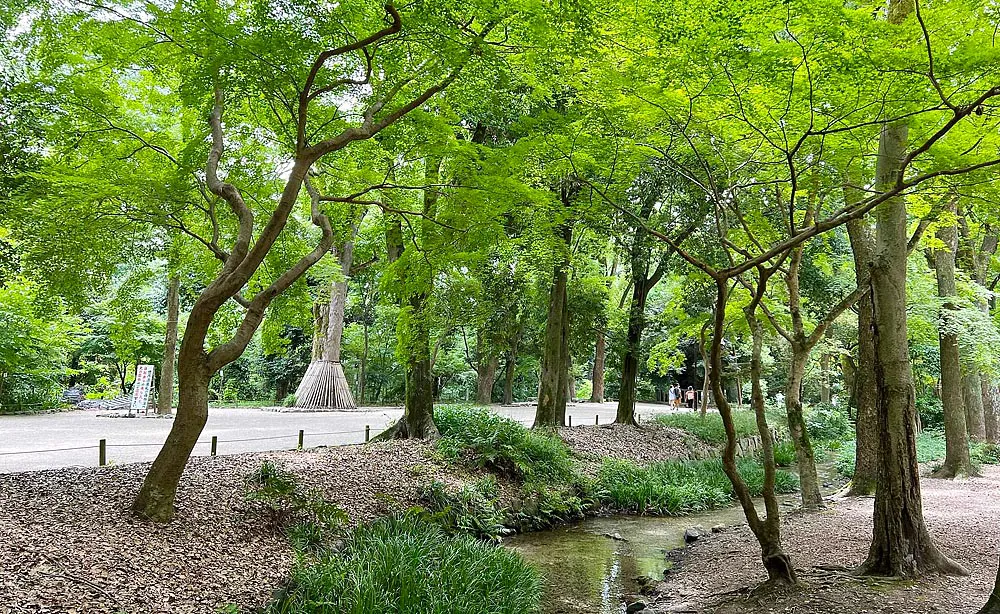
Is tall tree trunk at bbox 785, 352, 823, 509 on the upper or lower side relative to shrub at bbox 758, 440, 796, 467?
upper

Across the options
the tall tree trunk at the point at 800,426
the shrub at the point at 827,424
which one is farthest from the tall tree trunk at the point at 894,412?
the shrub at the point at 827,424

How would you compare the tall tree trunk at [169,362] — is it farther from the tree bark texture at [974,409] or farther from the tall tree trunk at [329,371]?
the tree bark texture at [974,409]

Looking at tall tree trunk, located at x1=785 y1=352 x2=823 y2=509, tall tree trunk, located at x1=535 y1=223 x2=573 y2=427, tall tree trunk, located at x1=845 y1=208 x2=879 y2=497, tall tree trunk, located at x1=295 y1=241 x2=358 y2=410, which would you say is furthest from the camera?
tall tree trunk, located at x1=295 y1=241 x2=358 y2=410

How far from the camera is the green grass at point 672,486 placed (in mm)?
11852

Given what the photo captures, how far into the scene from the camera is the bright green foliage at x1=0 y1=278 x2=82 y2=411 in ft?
54.4

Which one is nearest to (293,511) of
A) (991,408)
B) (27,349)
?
(27,349)

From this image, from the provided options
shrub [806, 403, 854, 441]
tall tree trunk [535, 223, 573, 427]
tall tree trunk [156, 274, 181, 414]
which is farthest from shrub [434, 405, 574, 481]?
shrub [806, 403, 854, 441]

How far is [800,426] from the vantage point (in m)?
9.30

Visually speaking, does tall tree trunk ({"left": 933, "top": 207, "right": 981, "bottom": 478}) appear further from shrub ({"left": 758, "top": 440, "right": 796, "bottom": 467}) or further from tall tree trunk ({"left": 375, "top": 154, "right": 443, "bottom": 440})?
tall tree trunk ({"left": 375, "top": 154, "right": 443, "bottom": 440})

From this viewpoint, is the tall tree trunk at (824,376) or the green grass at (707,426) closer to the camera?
the green grass at (707,426)

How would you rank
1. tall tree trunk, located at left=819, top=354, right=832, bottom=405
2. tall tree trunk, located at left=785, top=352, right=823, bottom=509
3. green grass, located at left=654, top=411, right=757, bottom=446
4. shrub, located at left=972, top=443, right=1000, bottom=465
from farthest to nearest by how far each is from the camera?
tall tree trunk, located at left=819, top=354, right=832, bottom=405, green grass, located at left=654, top=411, right=757, bottom=446, shrub, located at left=972, top=443, right=1000, bottom=465, tall tree trunk, located at left=785, top=352, right=823, bottom=509

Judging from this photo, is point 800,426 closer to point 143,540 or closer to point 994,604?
point 994,604

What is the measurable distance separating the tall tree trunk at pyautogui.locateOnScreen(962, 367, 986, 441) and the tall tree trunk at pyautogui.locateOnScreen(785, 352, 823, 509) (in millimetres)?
8071

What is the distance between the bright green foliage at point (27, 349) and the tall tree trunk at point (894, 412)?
17754 millimetres
